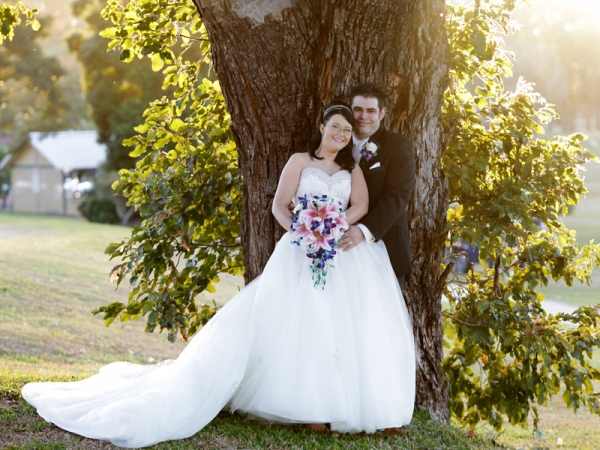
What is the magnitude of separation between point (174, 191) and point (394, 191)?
222cm

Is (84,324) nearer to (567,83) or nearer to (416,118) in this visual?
(416,118)

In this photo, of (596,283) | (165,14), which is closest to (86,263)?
(165,14)

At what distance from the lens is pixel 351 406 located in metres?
4.95

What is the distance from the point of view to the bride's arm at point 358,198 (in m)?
5.19

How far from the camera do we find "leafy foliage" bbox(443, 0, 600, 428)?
6.34 metres

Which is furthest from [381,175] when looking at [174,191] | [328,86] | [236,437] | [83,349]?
[83,349]

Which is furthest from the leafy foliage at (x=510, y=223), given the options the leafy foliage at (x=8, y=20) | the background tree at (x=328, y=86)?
the leafy foliage at (x=8, y=20)

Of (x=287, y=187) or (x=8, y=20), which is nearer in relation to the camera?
(x=287, y=187)

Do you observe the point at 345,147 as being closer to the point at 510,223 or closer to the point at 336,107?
the point at 336,107

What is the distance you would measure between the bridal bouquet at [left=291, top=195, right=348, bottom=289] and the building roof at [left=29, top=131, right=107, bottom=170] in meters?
36.3

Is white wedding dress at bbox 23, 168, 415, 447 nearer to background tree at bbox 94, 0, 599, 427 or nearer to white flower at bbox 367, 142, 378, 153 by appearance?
white flower at bbox 367, 142, 378, 153

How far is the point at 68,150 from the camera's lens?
41281 mm

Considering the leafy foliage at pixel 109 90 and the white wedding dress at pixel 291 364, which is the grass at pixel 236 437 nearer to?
the white wedding dress at pixel 291 364

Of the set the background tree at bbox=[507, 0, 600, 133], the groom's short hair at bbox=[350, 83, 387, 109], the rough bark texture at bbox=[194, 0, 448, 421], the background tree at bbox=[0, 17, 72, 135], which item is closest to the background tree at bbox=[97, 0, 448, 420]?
the rough bark texture at bbox=[194, 0, 448, 421]
